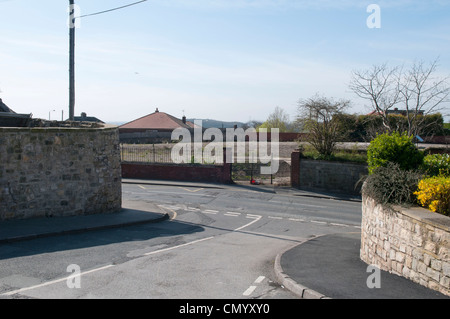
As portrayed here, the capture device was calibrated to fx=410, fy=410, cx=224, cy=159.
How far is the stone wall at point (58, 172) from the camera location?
43.7ft

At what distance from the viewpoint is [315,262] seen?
30.8 ft

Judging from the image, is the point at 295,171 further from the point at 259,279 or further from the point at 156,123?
the point at 156,123

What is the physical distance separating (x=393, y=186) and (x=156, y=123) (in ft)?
178

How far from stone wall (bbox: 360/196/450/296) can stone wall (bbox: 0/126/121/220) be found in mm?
10117

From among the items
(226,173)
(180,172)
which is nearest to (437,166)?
(226,173)

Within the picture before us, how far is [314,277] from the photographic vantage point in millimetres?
8039

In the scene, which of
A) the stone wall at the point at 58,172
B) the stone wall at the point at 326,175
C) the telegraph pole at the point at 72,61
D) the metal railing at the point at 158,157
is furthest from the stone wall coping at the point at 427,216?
the metal railing at the point at 158,157

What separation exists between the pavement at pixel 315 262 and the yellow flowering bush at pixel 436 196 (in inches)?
58.7

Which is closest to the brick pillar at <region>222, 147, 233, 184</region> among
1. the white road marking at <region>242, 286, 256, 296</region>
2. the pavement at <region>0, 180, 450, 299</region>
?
the pavement at <region>0, 180, 450, 299</region>

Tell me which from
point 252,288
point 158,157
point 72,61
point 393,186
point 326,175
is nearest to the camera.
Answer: point 252,288

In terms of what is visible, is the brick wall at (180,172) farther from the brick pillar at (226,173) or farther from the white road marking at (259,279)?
the white road marking at (259,279)
